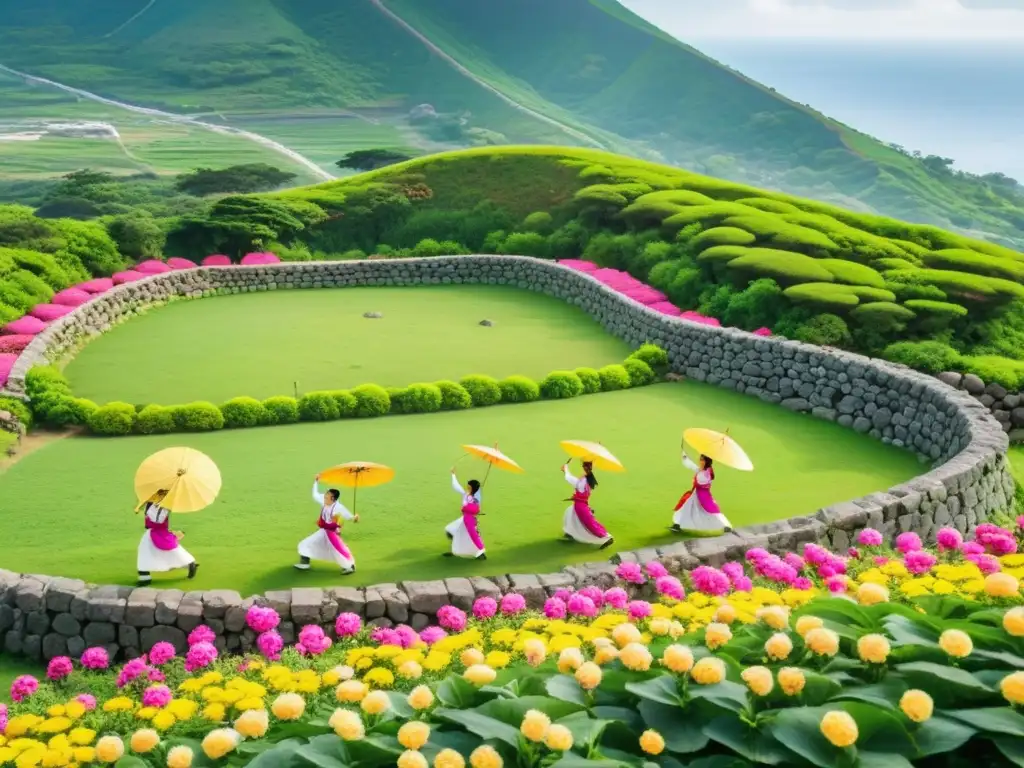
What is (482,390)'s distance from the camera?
18859 millimetres

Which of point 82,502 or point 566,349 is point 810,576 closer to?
point 82,502

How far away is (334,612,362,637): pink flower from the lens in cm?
956

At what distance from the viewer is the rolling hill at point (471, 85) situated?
66.6 metres

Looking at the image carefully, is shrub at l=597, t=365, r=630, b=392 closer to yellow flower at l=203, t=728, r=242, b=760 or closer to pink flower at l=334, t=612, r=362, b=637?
pink flower at l=334, t=612, r=362, b=637

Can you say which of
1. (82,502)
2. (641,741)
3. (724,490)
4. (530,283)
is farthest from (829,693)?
(530,283)

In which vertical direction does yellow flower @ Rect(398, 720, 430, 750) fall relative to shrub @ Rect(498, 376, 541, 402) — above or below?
above

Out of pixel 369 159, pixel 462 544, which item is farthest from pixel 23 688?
pixel 369 159

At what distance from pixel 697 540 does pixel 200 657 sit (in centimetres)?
543

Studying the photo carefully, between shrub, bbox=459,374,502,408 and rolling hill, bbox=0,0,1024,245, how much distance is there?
1513 inches

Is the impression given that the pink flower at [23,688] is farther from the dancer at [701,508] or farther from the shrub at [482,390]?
the shrub at [482,390]

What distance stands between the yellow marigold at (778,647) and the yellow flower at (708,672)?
1.04 ft

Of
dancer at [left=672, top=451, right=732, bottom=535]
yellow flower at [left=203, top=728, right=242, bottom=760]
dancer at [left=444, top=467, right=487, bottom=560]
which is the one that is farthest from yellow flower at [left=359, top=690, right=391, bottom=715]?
dancer at [left=672, top=451, right=732, bottom=535]

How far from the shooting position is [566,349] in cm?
2355

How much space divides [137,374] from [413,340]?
631 cm
